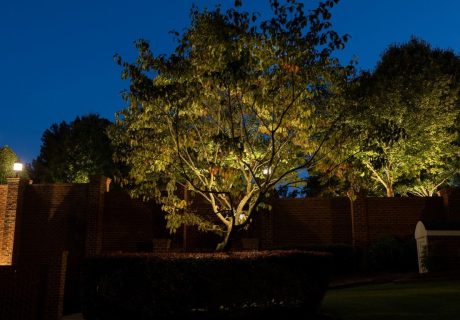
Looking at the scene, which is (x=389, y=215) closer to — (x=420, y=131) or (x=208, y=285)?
(x=420, y=131)

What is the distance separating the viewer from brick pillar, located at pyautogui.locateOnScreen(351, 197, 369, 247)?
2075 centimetres

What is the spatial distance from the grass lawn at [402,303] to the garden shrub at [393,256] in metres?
4.52

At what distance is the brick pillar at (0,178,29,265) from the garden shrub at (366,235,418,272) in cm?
1475

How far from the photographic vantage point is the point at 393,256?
1827 centimetres

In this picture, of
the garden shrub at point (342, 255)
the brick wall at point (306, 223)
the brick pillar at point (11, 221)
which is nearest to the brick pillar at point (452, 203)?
the brick wall at point (306, 223)

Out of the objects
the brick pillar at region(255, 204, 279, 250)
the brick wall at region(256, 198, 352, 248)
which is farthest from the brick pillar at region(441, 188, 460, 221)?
the brick pillar at region(255, 204, 279, 250)

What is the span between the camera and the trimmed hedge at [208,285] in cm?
883

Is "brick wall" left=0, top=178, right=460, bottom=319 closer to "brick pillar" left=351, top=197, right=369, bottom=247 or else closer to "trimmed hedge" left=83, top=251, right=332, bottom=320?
"brick pillar" left=351, top=197, right=369, bottom=247

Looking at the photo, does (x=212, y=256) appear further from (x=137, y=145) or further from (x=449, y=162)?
(x=449, y=162)

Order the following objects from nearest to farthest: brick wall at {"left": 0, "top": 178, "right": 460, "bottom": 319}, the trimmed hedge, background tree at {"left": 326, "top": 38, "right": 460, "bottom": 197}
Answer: the trimmed hedge
brick wall at {"left": 0, "top": 178, "right": 460, "bottom": 319}
background tree at {"left": 326, "top": 38, "right": 460, "bottom": 197}

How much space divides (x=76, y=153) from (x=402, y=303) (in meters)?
29.9

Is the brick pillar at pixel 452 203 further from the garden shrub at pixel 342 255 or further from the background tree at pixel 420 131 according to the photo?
the garden shrub at pixel 342 255

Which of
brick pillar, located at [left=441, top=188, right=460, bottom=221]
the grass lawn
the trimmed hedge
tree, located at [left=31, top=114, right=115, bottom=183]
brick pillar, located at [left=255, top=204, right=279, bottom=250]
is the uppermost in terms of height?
tree, located at [left=31, top=114, right=115, bottom=183]

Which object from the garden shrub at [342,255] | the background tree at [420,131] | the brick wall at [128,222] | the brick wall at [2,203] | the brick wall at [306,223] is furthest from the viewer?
the brick wall at [2,203]
